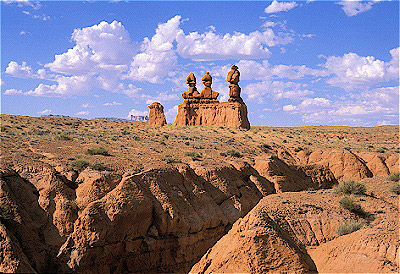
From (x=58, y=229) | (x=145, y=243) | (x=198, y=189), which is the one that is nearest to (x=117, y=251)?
(x=145, y=243)

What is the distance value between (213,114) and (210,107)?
132cm

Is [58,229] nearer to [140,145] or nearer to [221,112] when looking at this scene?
[140,145]

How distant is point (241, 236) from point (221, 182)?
12619 millimetres

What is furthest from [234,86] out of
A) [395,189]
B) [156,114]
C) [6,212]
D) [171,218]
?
[6,212]

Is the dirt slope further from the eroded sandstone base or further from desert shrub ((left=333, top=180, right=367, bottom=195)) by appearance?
the eroded sandstone base

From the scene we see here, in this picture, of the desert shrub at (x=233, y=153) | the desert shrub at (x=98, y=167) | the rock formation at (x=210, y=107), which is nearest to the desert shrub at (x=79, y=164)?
the desert shrub at (x=98, y=167)

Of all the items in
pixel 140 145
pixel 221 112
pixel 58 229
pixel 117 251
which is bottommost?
pixel 117 251

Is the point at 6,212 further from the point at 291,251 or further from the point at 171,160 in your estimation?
the point at 171,160

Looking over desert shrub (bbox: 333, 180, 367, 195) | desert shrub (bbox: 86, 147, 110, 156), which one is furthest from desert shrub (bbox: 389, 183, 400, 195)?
desert shrub (bbox: 86, 147, 110, 156)

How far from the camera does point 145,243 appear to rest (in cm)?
1666

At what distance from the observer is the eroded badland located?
10203mm

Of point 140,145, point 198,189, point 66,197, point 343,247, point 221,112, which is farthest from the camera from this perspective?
point 221,112

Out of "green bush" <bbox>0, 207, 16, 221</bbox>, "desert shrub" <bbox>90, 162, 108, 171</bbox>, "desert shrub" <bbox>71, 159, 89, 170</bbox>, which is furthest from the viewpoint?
"desert shrub" <bbox>90, 162, 108, 171</bbox>

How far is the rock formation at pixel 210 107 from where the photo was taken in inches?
2162
